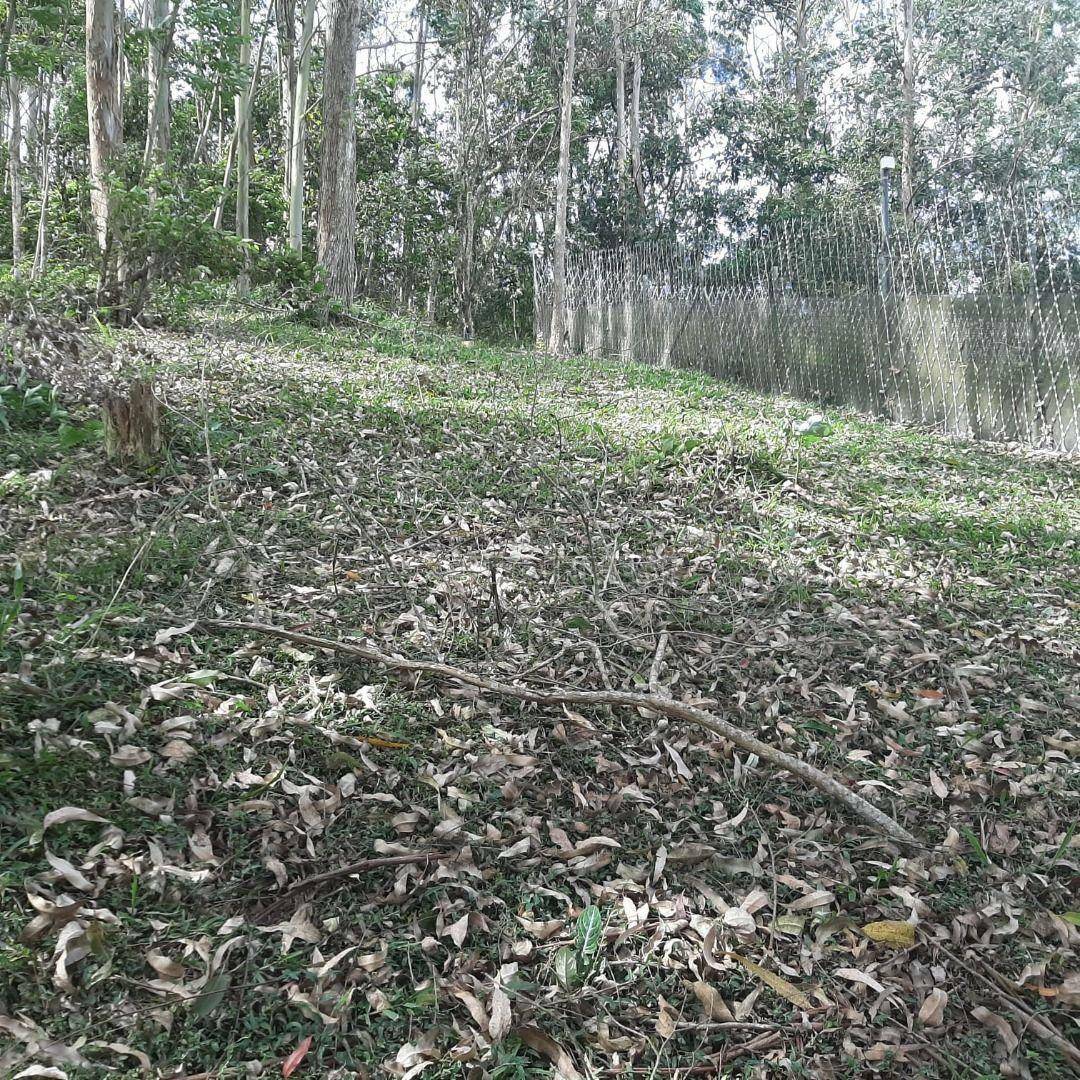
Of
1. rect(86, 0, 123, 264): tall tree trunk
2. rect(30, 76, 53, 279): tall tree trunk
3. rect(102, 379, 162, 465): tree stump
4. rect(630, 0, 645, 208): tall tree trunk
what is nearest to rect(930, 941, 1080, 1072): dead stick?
rect(102, 379, 162, 465): tree stump

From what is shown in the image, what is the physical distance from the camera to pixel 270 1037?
5.24 ft

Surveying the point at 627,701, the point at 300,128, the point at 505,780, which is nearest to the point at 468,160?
the point at 300,128

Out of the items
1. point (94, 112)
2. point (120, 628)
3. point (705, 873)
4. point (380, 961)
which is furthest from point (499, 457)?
point (94, 112)

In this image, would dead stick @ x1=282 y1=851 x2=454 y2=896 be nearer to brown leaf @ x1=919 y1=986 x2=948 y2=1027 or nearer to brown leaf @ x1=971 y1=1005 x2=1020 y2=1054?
brown leaf @ x1=919 y1=986 x2=948 y2=1027

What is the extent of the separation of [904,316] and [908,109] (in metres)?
11.7

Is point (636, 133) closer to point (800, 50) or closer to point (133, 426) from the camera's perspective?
point (800, 50)

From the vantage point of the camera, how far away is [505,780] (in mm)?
2346

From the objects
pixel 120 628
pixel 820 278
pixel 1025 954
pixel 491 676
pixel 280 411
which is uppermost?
pixel 820 278

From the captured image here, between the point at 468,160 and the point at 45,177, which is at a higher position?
the point at 468,160

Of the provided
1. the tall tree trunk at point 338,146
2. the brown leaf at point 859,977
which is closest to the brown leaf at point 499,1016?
the brown leaf at point 859,977

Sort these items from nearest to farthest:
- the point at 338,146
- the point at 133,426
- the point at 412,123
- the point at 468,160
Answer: the point at 133,426 → the point at 338,146 → the point at 468,160 → the point at 412,123

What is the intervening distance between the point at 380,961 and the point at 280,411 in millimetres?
3380

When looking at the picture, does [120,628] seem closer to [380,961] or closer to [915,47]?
[380,961]

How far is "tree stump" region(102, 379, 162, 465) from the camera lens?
3.59 m
